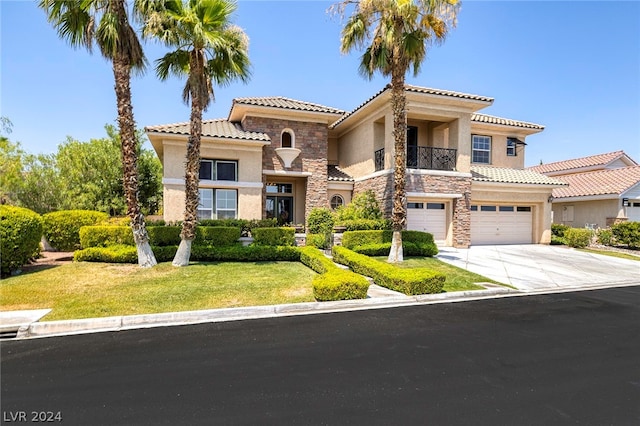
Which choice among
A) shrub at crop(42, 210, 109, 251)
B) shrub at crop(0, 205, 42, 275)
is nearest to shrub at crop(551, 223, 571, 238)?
shrub at crop(42, 210, 109, 251)

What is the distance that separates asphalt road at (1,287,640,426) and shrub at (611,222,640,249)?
17024mm

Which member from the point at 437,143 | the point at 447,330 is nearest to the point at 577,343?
the point at 447,330

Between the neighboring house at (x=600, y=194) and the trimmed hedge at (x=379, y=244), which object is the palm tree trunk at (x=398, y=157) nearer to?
the trimmed hedge at (x=379, y=244)

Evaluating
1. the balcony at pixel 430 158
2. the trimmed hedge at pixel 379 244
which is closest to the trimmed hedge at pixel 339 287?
the trimmed hedge at pixel 379 244

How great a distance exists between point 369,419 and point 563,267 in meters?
13.8

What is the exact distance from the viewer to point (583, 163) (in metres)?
29.5

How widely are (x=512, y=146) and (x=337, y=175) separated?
39.2 ft

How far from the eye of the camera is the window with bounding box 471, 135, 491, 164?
21562 millimetres

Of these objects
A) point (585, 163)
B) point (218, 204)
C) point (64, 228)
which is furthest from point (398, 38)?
point (585, 163)

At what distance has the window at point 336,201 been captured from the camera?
20828 mm

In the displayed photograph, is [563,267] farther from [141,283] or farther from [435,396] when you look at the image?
[141,283]

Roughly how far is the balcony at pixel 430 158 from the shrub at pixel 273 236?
8.17 m

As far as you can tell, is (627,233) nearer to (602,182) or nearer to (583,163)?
(602,182)

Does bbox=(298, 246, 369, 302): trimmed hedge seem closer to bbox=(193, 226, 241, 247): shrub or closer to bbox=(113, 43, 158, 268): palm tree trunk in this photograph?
bbox=(193, 226, 241, 247): shrub
